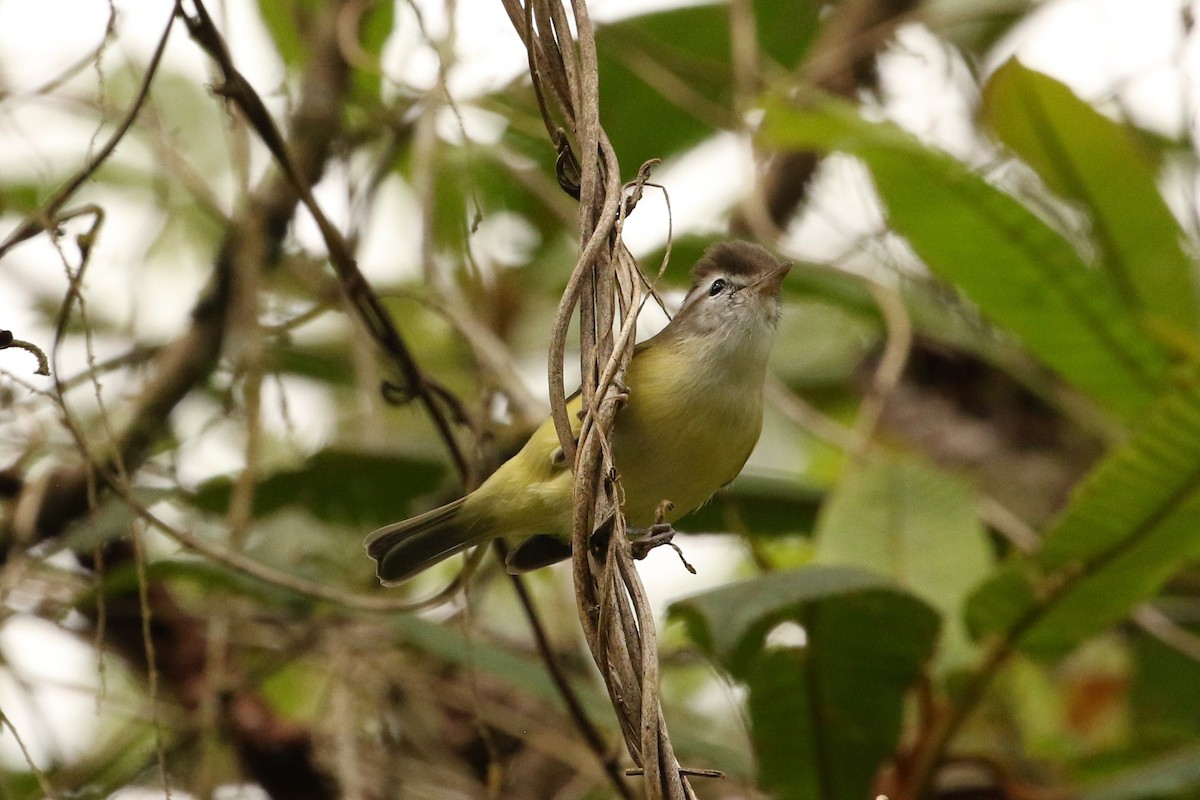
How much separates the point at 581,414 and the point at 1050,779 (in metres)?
2.69

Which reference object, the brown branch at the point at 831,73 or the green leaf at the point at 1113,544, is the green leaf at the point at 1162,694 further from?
the brown branch at the point at 831,73

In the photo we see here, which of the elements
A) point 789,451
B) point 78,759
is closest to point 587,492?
point 78,759

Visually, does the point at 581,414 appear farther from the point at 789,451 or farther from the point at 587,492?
the point at 789,451

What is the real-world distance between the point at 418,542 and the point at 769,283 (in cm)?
104

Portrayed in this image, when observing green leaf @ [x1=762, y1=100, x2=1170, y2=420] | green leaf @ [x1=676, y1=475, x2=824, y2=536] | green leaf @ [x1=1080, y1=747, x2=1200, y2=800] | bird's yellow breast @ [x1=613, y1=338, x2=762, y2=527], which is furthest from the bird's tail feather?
green leaf @ [x1=1080, y1=747, x2=1200, y2=800]

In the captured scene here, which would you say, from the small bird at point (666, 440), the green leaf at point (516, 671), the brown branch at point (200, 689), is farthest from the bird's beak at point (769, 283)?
the brown branch at point (200, 689)

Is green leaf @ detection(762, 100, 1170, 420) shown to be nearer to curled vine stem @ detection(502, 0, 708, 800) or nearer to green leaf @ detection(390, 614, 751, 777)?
green leaf @ detection(390, 614, 751, 777)

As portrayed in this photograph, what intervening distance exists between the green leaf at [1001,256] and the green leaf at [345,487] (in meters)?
1.38

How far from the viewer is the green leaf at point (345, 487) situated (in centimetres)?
371

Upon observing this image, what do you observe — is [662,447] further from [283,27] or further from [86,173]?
[283,27]

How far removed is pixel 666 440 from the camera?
9.20 feet

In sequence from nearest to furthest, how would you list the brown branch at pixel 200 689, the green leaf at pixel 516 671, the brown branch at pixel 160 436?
the green leaf at pixel 516 671
the brown branch at pixel 160 436
the brown branch at pixel 200 689

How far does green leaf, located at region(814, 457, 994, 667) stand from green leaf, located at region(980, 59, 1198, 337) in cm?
83

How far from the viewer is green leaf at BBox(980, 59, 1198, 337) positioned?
3.75 meters
